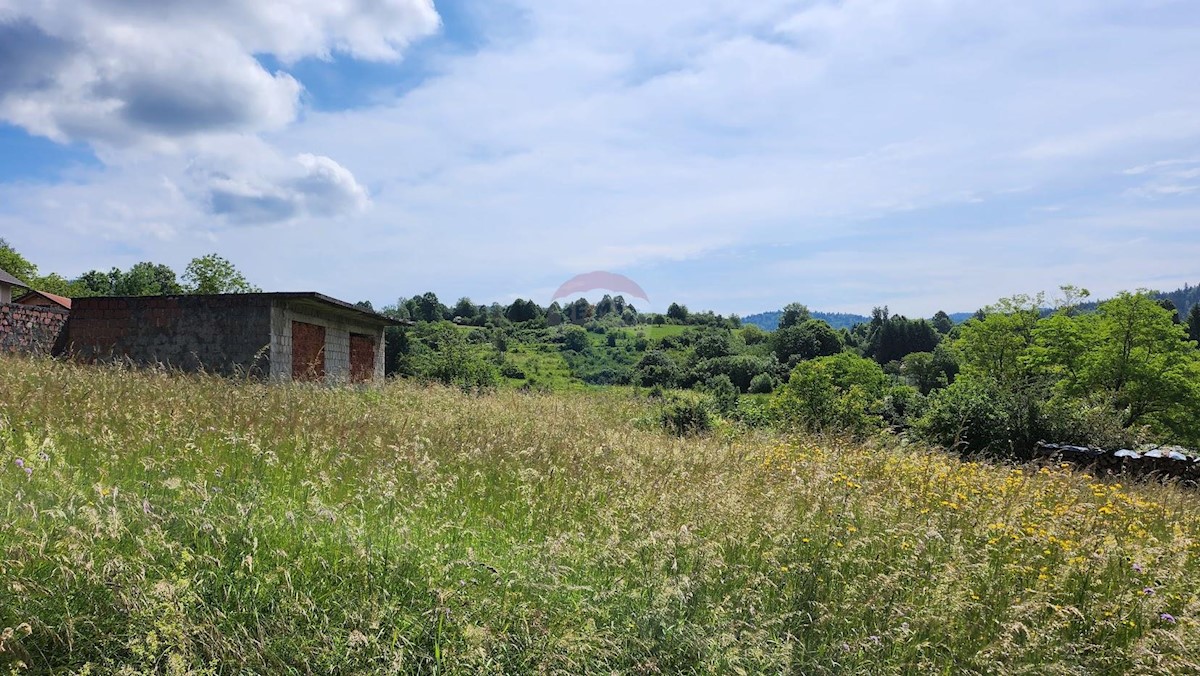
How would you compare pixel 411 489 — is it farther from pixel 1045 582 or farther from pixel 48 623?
pixel 1045 582

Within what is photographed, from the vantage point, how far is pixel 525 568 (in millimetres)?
3582

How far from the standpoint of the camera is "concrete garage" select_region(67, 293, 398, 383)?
17.2m

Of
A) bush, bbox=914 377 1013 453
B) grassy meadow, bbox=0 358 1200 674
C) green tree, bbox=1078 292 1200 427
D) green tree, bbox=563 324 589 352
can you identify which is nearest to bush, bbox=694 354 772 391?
green tree, bbox=563 324 589 352

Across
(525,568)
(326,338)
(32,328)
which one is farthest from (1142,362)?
(32,328)

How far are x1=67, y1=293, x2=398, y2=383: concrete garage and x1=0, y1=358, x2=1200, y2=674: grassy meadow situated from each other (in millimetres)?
11703

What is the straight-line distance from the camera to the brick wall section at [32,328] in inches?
674

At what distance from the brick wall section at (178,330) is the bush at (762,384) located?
161 ft

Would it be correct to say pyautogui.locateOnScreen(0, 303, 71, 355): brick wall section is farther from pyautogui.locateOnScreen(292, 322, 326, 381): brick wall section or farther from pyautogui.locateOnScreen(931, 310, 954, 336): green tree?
pyautogui.locateOnScreen(931, 310, 954, 336): green tree

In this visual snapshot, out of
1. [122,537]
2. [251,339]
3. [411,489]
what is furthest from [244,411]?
[251,339]

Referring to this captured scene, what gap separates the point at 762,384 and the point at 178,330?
5056 centimetres

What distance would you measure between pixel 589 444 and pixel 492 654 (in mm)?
4459

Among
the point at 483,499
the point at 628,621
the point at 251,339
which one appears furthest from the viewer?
the point at 251,339

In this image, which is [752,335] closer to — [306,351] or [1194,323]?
[1194,323]

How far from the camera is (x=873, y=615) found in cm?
360
